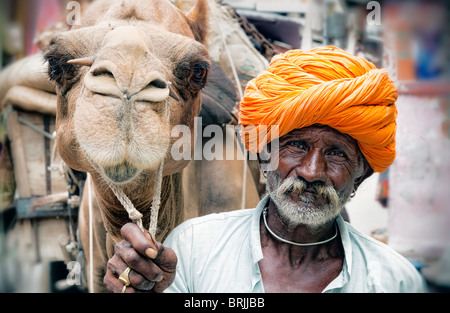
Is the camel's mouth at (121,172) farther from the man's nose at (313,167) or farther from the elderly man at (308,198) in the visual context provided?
the man's nose at (313,167)

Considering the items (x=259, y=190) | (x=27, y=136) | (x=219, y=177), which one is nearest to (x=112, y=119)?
(x=219, y=177)

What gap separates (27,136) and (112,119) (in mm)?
2993

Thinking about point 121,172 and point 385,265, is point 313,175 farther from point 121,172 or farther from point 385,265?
point 121,172

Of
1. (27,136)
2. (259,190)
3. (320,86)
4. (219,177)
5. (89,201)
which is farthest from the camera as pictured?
(27,136)

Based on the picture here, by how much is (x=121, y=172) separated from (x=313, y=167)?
2.57ft

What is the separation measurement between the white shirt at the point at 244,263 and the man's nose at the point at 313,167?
297mm

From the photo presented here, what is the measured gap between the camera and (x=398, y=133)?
4.94m

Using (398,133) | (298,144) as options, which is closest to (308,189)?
(298,144)

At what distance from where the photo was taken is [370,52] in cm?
490

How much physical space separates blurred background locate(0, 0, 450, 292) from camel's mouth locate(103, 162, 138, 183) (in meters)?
2.38

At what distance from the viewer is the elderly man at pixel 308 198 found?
2053 mm

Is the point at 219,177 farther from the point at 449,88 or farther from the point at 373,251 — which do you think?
the point at 449,88

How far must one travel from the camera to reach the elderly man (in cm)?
205

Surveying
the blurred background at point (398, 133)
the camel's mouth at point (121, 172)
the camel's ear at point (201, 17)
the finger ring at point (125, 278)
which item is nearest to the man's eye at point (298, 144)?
the camel's mouth at point (121, 172)
